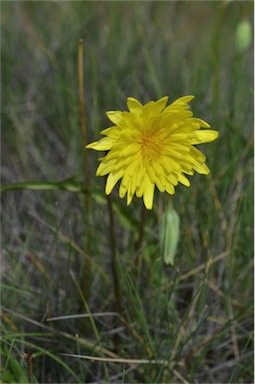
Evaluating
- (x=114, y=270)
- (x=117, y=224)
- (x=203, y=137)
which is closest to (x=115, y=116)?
(x=203, y=137)

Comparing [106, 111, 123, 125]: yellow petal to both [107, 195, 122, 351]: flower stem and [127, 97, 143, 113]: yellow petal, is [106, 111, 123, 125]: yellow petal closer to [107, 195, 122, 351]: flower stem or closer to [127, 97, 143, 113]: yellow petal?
[127, 97, 143, 113]: yellow petal

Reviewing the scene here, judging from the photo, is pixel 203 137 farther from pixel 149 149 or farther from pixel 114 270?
pixel 114 270

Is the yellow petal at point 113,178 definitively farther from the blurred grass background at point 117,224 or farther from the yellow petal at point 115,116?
the blurred grass background at point 117,224

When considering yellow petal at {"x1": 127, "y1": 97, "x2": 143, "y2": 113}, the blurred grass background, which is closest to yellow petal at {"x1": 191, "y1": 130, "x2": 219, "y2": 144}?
yellow petal at {"x1": 127, "y1": 97, "x2": 143, "y2": 113}

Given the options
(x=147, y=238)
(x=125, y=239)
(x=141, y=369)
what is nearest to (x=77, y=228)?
(x=125, y=239)

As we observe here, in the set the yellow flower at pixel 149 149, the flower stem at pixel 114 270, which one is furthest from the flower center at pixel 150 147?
the flower stem at pixel 114 270

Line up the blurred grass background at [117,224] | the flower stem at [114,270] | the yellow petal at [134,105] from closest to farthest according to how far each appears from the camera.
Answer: the yellow petal at [134,105], the flower stem at [114,270], the blurred grass background at [117,224]
